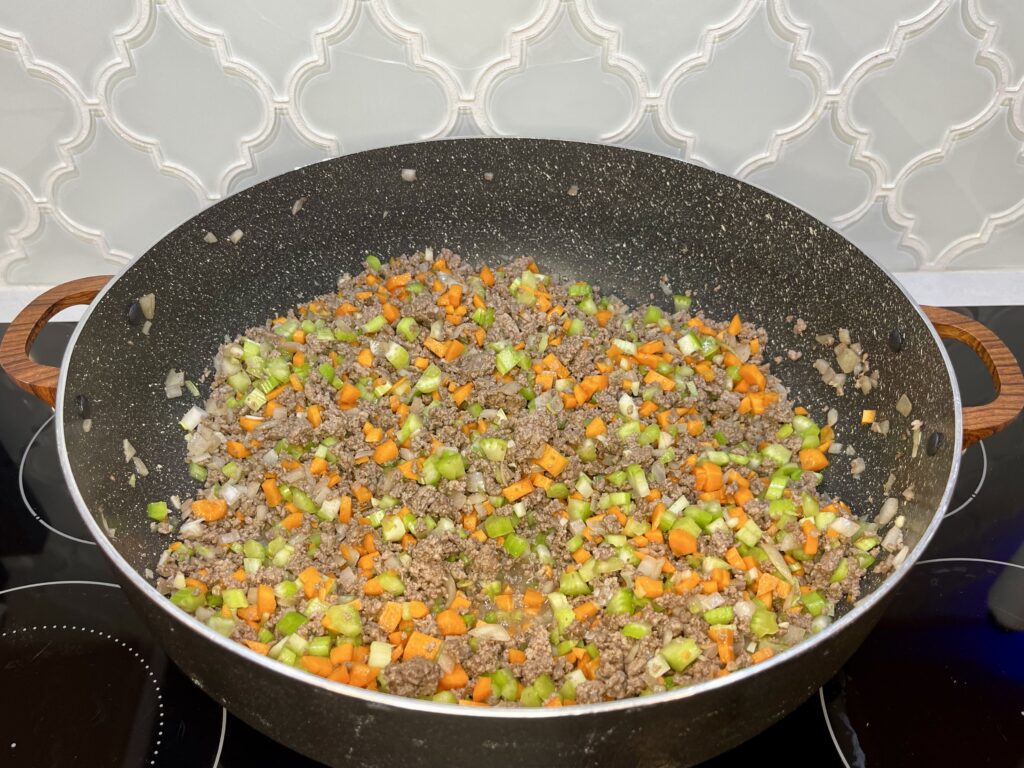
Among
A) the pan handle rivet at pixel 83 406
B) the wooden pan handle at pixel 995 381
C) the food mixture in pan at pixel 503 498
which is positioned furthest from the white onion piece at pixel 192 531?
the wooden pan handle at pixel 995 381

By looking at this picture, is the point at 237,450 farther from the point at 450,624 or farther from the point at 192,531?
the point at 450,624

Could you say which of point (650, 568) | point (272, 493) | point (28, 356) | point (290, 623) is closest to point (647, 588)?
point (650, 568)

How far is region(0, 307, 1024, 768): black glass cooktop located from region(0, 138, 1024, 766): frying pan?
108 mm

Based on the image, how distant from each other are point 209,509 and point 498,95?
34.7 inches

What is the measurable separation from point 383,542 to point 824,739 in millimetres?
703

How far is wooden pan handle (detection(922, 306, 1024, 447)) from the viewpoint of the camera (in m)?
1.10

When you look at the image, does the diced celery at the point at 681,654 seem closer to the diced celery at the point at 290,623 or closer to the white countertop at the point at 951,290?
the diced celery at the point at 290,623

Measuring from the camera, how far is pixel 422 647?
1.13 metres

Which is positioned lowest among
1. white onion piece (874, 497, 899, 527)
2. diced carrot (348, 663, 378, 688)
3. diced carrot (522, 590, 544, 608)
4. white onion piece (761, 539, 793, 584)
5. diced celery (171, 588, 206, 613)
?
diced carrot (348, 663, 378, 688)

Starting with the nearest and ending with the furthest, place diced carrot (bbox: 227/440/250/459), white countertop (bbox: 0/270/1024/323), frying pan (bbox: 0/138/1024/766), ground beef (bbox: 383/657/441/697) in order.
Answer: frying pan (bbox: 0/138/1024/766)
ground beef (bbox: 383/657/441/697)
diced carrot (bbox: 227/440/250/459)
white countertop (bbox: 0/270/1024/323)

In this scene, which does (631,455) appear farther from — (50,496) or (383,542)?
(50,496)

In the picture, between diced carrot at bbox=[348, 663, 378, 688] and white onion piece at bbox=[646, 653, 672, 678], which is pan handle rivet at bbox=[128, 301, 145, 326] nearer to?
diced carrot at bbox=[348, 663, 378, 688]

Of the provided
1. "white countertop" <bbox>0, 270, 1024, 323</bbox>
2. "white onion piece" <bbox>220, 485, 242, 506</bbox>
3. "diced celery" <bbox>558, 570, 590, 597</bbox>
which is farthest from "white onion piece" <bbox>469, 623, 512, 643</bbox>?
"white countertop" <bbox>0, 270, 1024, 323</bbox>

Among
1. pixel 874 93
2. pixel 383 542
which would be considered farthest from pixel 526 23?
pixel 383 542
